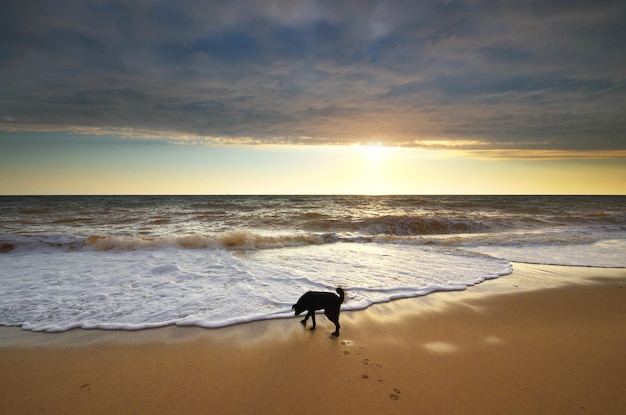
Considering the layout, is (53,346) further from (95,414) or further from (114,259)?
(114,259)

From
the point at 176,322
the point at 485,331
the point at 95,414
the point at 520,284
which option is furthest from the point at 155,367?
the point at 520,284

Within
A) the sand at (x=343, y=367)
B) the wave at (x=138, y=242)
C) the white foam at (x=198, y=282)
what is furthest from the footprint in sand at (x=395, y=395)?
the wave at (x=138, y=242)

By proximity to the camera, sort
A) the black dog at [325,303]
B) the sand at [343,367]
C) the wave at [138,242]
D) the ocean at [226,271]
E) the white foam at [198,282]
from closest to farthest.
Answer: the sand at [343,367], the black dog at [325,303], the white foam at [198,282], the ocean at [226,271], the wave at [138,242]

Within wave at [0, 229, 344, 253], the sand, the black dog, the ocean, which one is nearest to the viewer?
the sand

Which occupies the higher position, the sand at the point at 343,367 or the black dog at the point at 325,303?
the black dog at the point at 325,303

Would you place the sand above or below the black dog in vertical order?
below

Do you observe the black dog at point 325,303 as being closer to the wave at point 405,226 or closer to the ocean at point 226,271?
the ocean at point 226,271

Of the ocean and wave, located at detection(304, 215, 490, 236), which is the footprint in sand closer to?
the ocean

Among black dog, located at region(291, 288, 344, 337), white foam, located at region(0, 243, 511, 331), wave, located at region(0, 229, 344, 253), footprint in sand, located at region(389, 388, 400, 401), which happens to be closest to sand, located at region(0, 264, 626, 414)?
footprint in sand, located at region(389, 388, 400, 401)

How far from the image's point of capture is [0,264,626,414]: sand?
9.30 feet

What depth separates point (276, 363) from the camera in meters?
3.52

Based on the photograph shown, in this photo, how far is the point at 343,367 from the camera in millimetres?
3416

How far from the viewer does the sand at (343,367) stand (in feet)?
9.30

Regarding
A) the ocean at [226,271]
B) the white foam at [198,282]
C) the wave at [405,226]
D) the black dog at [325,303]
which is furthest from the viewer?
the wave at [405,226]
